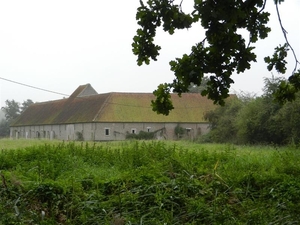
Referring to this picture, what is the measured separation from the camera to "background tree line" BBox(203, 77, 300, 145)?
21205mm

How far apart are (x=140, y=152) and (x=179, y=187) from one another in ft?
11.1

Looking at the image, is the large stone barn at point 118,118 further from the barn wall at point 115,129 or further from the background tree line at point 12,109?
the background tree line at point 12,109

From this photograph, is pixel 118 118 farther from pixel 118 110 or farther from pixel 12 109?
pixel 12 109

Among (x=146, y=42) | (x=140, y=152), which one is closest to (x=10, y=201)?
(x=146, y=42)

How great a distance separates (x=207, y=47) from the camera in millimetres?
5234

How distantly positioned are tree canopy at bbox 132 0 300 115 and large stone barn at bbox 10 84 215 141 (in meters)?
28.2

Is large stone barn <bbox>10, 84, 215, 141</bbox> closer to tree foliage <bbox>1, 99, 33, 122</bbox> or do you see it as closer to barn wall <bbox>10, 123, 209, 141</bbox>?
barn wall <bbox>10, 123, 209, 141</bbox>

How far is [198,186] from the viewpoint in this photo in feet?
18.5

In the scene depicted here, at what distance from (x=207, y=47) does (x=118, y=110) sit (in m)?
32.1

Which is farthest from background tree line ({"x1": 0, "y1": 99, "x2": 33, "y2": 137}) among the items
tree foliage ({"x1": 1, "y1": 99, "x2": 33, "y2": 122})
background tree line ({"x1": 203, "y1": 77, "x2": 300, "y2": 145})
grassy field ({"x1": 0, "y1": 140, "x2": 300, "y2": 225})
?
grassy field ({"x1": 0, "y1": 140, "x2": 300, "y2": 225})

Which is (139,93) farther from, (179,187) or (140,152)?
(179,187)

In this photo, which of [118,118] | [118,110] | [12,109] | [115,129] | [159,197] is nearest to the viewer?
[159,197]

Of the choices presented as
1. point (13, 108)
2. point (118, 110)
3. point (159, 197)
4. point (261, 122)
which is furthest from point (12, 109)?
point (159, 197)

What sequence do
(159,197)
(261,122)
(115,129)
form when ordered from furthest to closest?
(115,129) → (261,122) → (159,197)
